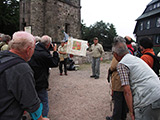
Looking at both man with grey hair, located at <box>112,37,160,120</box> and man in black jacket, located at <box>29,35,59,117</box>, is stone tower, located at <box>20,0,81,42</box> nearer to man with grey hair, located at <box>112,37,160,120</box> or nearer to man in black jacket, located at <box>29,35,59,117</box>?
man in black jacket, located at <box>29,35,59,117</box>

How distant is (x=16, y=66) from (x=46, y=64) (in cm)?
143

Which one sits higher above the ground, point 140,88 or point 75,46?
point 75,46

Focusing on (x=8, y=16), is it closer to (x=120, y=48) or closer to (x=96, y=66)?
(x=96, y=66)

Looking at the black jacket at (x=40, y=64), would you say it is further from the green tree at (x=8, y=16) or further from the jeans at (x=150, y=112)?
→ the green tree at (x=8, y=16)

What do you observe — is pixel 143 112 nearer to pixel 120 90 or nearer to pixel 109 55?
pixel 120 90

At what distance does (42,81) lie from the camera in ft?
8.57

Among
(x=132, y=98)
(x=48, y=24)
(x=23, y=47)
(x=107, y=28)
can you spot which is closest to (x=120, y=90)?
(x=132, y=98)

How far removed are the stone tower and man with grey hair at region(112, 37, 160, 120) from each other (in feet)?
44.1

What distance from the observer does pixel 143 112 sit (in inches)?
66.5

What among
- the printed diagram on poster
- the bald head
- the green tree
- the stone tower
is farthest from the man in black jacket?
the green tree

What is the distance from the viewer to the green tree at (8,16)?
25.6m

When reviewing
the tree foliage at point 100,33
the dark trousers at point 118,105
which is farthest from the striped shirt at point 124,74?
the tree foliage at point 100,33

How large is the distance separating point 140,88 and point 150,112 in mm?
309

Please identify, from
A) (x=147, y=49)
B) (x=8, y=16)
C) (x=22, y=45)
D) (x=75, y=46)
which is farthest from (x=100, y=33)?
(x=22, y=45)
